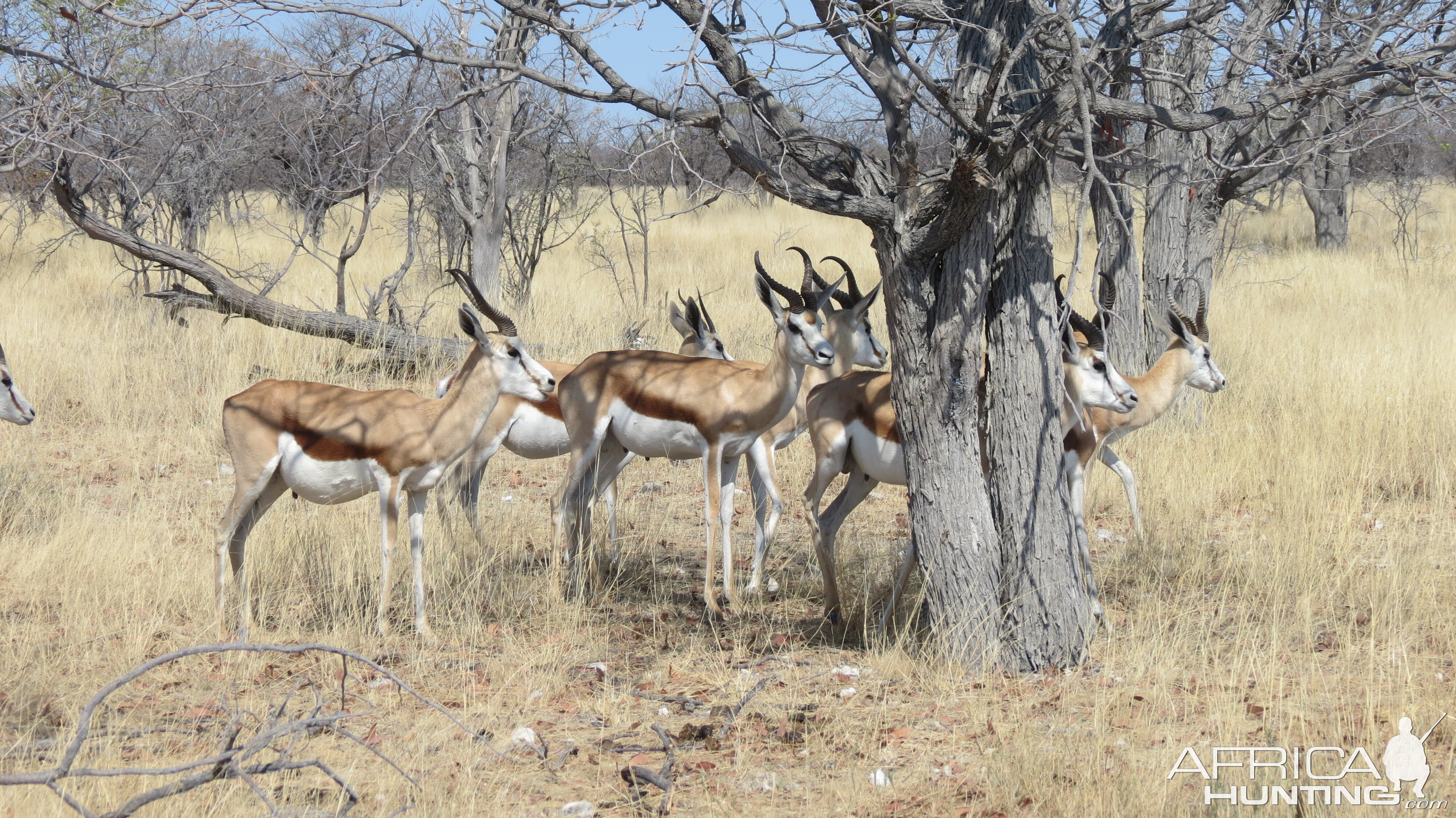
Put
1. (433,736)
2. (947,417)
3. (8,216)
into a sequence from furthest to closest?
(8,216)
(947,417)
(433,736)

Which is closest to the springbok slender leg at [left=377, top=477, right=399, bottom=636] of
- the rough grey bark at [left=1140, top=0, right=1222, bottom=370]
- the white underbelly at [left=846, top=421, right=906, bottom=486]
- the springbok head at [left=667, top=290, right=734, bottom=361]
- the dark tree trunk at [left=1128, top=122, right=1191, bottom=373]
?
the white underbelly at [left=846, top=421, right=906, bottom=486]

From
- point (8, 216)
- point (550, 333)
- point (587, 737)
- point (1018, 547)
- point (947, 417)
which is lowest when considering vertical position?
point (587, 737)

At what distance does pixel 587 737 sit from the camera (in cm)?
423

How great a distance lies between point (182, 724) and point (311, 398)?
62.2 inches

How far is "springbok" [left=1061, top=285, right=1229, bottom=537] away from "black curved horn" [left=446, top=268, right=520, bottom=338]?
2.96 meters

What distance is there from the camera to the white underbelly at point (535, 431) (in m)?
6.93

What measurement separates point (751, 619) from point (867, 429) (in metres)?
1.12

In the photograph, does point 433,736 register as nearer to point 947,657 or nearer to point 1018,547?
point 947,657

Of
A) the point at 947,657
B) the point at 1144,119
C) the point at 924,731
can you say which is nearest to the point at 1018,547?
the point at 947,657

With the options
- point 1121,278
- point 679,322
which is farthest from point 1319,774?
point 679,322

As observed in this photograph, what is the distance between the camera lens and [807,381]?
7406mm

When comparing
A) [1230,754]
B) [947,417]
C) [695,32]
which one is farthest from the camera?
[947,417]

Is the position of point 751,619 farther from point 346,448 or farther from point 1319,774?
point 1319,774

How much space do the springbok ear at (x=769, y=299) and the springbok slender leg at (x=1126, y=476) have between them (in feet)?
6.98
